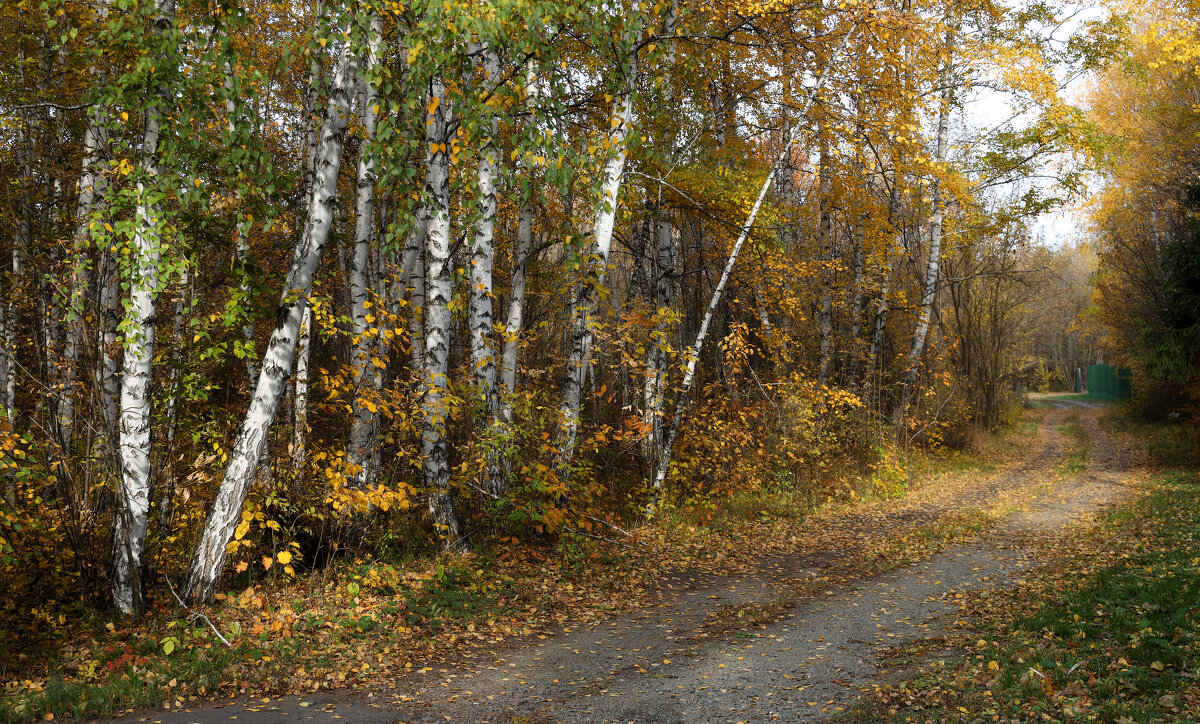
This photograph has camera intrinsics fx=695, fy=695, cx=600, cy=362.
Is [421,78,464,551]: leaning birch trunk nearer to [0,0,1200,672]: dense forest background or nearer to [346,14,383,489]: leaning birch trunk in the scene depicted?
[0,0,1200,672]: dense forest background

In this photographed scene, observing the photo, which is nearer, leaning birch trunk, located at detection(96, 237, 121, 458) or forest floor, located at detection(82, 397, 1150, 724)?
forest floor, located at detection(82, 397, 1150, 724)

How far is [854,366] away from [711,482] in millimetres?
Answer: 6822

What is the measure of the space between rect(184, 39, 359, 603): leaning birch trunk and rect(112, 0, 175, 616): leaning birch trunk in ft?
1.67

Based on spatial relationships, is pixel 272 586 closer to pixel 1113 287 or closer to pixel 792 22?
pixel 792 22

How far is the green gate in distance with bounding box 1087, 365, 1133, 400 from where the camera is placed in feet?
114

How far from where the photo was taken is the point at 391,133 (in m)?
6.36

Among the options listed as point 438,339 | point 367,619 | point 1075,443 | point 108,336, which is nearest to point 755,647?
point 367,619

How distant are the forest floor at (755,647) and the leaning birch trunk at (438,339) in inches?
88.0

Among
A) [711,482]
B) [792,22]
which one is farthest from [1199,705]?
[792,22]

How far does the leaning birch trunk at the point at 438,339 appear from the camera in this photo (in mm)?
8047

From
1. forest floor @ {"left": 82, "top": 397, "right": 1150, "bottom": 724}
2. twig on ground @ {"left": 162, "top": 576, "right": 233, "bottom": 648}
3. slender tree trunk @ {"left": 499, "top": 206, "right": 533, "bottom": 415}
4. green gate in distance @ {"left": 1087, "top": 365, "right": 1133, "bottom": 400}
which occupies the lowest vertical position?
forest floor @ {"left": 82, "top": 397, "right": 1150, "bottom": 724}

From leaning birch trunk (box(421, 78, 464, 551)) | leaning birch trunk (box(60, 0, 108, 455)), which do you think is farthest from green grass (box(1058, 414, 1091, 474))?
leaning birch trunk (box(60, 0, 108, 455))

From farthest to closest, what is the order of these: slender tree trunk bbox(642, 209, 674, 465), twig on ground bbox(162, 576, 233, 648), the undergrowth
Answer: slender tree trunk bbox(642, 209, 674, 465)
twig on ground bbox(162, 576, 233, 648)
the undergrowth

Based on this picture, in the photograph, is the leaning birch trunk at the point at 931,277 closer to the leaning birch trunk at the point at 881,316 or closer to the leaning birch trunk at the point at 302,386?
the leaning birch trunk at the point at 881,316
